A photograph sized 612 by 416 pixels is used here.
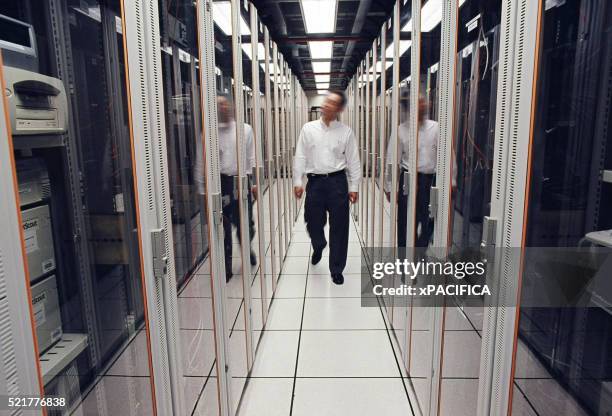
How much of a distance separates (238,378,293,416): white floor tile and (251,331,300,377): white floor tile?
0.25 ft

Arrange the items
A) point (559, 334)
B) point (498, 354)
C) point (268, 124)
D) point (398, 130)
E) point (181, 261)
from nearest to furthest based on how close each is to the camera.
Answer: point (498, 354) < point (181, 261) < point (559, 334) < point (398, 130) < point (268, 124)

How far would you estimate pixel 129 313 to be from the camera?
3.89ft

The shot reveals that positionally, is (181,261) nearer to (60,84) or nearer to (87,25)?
(60,84)

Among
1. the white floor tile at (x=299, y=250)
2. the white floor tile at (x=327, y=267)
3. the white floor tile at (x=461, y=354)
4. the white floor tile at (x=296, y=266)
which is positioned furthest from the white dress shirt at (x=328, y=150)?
the white floor tile at (x=461, y=354)

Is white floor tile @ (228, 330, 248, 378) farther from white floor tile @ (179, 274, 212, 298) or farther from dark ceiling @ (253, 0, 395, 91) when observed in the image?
dark ceiling @ (253, 0, 395, 91)

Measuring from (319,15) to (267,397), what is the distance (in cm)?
309

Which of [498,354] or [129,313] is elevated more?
[129,313]

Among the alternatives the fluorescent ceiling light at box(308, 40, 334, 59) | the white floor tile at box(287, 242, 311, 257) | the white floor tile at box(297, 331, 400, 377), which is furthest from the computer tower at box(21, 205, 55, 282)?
the fluorescent ceiling light at box(308, 40, 334, 59)

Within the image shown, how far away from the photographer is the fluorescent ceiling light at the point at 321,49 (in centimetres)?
494

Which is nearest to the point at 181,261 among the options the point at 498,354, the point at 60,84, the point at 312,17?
the point at 60,84

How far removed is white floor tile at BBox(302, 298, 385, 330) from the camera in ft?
9.71

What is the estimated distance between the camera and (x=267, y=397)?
7.06 feet

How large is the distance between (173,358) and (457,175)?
115cm

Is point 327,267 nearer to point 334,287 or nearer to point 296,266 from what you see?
point 296,266
